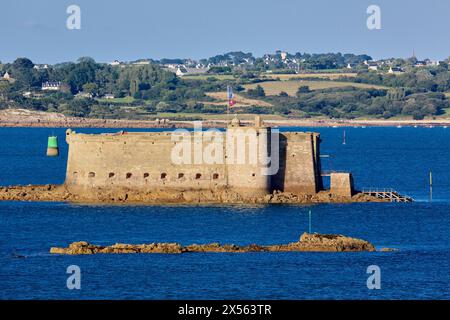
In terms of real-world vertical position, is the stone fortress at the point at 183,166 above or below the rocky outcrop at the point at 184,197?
above

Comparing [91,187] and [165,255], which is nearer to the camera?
[165,255]

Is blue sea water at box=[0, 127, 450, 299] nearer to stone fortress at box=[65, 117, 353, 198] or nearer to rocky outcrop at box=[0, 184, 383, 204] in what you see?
rocky outcrop at box=[0, 184, 383, 204]

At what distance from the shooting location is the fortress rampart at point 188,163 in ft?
232

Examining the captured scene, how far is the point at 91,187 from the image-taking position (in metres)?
72.4

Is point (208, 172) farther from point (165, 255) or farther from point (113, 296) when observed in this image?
point (113, 296)

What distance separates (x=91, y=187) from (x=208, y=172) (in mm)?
6187

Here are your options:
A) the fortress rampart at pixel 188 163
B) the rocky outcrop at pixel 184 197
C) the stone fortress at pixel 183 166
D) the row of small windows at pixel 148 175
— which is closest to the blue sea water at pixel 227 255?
the rocky outcrop at pixel 184 197

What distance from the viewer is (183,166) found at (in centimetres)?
7125

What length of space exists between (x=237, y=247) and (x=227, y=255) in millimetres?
1537

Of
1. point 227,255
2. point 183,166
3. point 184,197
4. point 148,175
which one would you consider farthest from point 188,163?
point 227,255

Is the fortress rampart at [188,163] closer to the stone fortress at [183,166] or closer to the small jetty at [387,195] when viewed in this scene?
the stone fortress at [183,166]

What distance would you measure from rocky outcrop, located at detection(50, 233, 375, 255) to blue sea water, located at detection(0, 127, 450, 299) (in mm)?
838
